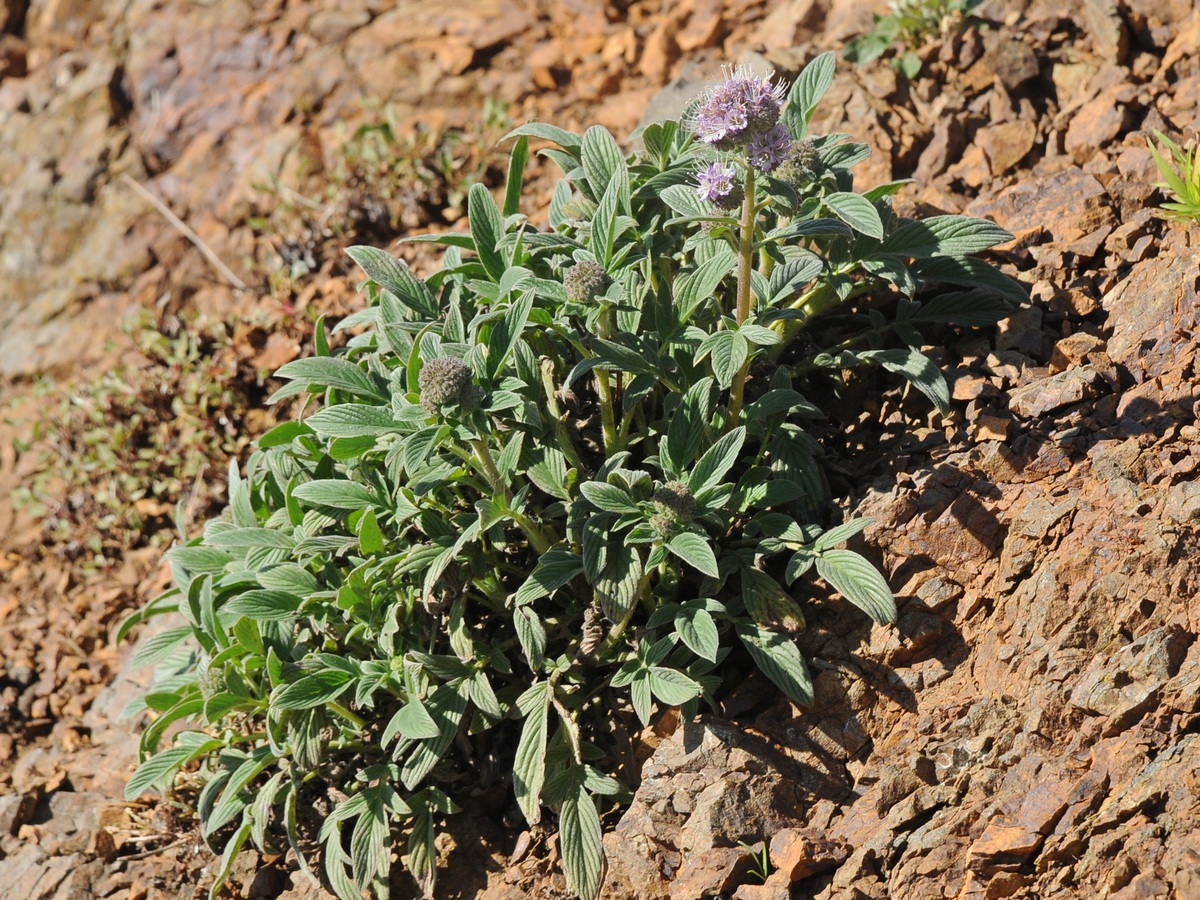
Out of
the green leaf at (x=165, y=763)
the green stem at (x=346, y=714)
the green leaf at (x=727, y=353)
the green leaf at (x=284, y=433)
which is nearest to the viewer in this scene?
the green leaf at (x=727, y=353)

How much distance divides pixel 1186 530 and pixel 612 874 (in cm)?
218

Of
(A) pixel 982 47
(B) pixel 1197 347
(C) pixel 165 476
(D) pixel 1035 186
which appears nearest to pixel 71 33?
(C) pixel 165 476

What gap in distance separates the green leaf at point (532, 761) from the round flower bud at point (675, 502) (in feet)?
2.77

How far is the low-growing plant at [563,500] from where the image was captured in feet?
12.1

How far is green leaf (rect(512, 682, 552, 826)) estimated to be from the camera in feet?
12.4

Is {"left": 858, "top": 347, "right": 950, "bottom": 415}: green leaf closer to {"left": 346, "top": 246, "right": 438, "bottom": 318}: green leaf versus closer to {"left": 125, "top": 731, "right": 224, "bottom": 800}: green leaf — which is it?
{"left": 346, "top": 246, "right": 438, "bottom": 318}: green leaf

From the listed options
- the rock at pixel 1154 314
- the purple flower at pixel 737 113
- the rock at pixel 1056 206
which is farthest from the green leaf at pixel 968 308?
the purple flower at pixel 737 113

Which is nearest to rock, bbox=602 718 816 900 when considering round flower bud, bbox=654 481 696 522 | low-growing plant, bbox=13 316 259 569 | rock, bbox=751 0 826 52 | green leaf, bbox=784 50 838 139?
round flower bud, bbox=654 481 696 522

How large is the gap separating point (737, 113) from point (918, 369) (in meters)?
1.16

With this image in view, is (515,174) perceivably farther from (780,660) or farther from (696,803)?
(696,803)

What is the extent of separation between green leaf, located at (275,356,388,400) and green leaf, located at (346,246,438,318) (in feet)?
1.20

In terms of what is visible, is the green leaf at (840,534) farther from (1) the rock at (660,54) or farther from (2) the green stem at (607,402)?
(1) the rock at (660,54)

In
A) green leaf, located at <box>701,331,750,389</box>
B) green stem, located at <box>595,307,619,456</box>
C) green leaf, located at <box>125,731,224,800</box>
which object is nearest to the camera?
green leaf, located at <box>701,331,750,389</box>

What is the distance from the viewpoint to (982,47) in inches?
215
